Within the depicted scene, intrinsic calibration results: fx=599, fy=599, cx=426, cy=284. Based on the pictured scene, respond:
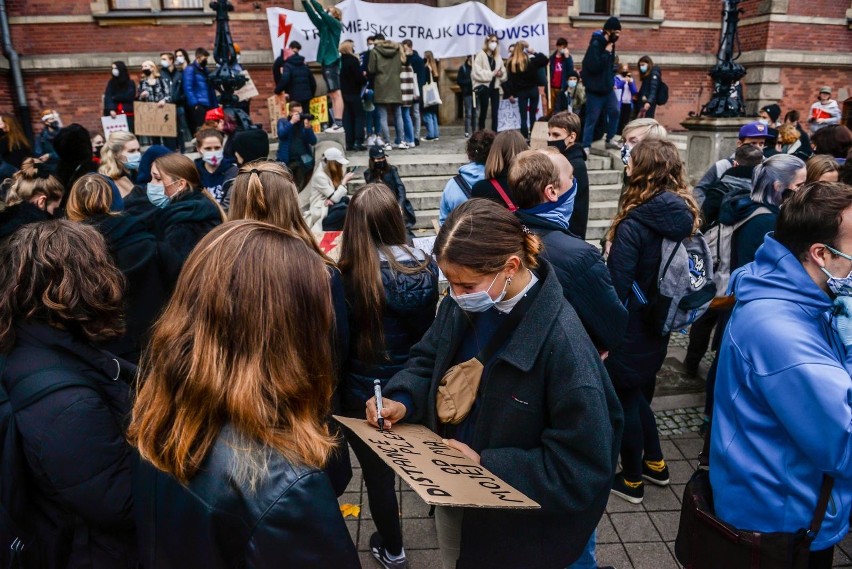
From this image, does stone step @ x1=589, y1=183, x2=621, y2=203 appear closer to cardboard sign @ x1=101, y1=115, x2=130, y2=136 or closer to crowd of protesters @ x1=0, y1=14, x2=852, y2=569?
crowd of protesters @ x1=0, y1=14, x2=852, y2=569

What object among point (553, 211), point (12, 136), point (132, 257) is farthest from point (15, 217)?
point (12, 136)

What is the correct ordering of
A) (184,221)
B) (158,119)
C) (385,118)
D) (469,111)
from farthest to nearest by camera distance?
(469,111) → (385,118) → (158,119) → (184,221)

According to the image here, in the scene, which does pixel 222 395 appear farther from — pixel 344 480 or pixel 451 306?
pixel 344 480

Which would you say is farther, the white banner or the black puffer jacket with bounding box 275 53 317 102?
the white banner

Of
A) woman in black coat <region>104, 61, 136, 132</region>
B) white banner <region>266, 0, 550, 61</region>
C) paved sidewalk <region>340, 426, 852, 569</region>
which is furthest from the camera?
white banner <region>266, 0, 550, 61</region>

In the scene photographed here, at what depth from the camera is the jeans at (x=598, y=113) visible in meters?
9.93

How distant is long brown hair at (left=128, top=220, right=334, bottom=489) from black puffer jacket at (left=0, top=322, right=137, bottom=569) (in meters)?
0.25

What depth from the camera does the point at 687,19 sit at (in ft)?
48.5

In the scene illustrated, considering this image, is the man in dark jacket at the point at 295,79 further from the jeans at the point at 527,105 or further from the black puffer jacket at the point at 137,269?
the black puffer jacket at the point at 137,269

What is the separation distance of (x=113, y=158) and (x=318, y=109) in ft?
17.8

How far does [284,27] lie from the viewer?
11.8 meters

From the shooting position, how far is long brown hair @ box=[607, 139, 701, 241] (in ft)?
10.8

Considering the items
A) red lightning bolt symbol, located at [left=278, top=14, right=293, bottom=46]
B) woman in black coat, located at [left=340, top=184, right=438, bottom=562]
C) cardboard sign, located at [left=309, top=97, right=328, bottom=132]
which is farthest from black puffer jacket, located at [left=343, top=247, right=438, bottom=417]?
red lightning bolt symbol, located at [left=278, top=14, right=293, bottom=46]

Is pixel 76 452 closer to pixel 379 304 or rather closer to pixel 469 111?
pixel 379 304
